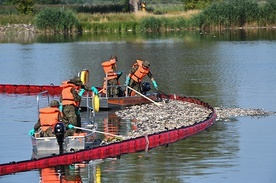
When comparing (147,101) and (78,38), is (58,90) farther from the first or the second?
(78,38)

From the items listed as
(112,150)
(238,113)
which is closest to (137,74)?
(238,113)

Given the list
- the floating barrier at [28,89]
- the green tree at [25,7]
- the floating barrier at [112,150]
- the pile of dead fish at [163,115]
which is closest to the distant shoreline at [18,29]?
the green tree at [25,7]

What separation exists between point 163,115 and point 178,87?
34.2 feet

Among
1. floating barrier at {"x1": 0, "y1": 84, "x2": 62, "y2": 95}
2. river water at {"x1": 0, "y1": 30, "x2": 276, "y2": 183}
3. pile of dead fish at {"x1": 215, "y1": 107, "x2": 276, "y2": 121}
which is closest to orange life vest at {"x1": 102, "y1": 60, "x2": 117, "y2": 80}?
river water at {"x1": 0, "y1": 30, "x2": 276, "y2": 183}

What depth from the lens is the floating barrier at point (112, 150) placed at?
21.0 m

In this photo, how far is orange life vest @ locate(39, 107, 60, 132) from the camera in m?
22.3

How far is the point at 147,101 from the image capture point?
3222 cm

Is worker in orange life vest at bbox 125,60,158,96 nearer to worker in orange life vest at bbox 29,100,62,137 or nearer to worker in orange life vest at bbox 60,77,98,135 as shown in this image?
worker in orange life vest at bbox 60,77,98,135

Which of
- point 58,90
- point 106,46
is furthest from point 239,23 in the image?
point 58,90

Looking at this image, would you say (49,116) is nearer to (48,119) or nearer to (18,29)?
(48,119)

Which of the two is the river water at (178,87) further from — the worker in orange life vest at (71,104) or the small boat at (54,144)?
the worker in orange life vest at (71,104)

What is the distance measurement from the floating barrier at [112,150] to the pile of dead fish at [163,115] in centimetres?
78

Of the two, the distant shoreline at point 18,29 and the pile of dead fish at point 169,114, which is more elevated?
the distant shoreline at point 18,29

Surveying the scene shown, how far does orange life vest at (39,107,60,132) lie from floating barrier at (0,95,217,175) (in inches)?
40.9
